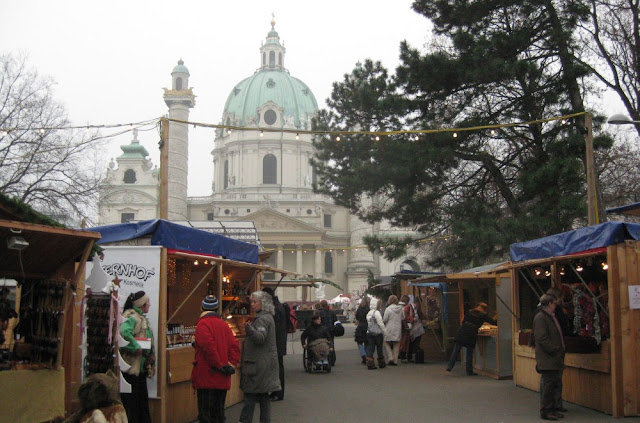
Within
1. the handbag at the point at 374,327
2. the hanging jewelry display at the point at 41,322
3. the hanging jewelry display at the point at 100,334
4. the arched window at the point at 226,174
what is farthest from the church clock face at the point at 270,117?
the hanging jewelry display at the point at 41,322

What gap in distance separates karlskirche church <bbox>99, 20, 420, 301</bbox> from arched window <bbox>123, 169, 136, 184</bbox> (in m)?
0.11

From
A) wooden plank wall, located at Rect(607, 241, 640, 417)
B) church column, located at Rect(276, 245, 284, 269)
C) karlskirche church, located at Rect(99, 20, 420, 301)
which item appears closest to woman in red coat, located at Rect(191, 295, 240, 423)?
wooden plank wall, located at Rect(607, 241, 640, 417)

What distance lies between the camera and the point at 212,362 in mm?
8352

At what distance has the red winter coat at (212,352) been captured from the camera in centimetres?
833

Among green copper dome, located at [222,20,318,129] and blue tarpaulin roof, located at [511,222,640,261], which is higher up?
green copper dome, located at [222,20,318,129]

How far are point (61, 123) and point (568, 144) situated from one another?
19.0 metres

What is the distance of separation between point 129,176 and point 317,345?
66084mm

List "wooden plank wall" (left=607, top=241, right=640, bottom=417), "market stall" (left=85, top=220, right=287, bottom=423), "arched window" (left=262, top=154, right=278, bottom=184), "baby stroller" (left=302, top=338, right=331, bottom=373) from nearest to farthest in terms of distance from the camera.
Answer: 1. "market stall" (left=85, top=220, right=287, bottom=423)
2. "wooden plank wall" (left=607, top=241, right=640, bottom=417)
3. "baby stroller" (left=302, top=338, right=331, bottom=373)
4. "arched window" (left=262, top=154, right=278, bottom=184)

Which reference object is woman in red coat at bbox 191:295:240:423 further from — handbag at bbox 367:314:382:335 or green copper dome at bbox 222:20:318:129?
green copper dome at bbox 222:20:318:129

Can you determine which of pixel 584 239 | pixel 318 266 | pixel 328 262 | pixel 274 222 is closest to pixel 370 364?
pixel 584 239

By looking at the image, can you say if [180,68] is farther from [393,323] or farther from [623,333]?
[623,333]

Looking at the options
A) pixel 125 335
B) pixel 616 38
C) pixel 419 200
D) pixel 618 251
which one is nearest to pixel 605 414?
pixel 618 251

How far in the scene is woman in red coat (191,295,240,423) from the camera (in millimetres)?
8344

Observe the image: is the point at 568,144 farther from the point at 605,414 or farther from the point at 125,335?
the point at 125,335
